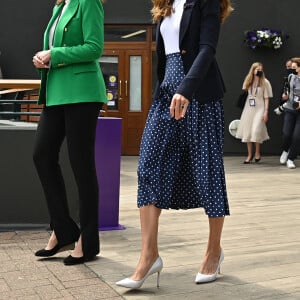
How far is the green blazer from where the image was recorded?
136 inches

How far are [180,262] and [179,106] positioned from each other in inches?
47.5

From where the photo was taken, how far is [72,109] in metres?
3.53

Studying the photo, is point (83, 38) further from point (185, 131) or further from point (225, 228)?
point (225, 228)

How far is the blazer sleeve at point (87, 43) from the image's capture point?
3.45m

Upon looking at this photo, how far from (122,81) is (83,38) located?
906cm

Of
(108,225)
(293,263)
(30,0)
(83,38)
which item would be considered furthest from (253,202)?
(30,0)

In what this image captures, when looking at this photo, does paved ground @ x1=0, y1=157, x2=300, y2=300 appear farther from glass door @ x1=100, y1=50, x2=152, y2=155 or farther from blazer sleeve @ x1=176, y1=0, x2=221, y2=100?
glass door @ x1=100, y1=50, x2=152, y2=155

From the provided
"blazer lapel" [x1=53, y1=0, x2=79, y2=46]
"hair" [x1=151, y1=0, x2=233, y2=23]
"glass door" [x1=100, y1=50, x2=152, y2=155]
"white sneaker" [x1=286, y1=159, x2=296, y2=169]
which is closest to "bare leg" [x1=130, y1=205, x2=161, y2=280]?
"hair" [x1=151, y1=0, x2=233, y2=23]

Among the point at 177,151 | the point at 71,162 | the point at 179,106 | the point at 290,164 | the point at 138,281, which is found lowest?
the point at 290,164

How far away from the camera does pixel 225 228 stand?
4.84 meters

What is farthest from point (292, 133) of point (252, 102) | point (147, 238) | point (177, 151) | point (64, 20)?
point (147, 238)

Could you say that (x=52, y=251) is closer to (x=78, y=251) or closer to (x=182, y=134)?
(x=78, y=251)

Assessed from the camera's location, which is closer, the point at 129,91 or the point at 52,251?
the point at 52,251

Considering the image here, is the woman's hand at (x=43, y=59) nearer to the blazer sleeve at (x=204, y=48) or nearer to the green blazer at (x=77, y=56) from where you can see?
the green blazer at (x=77, y=56)
